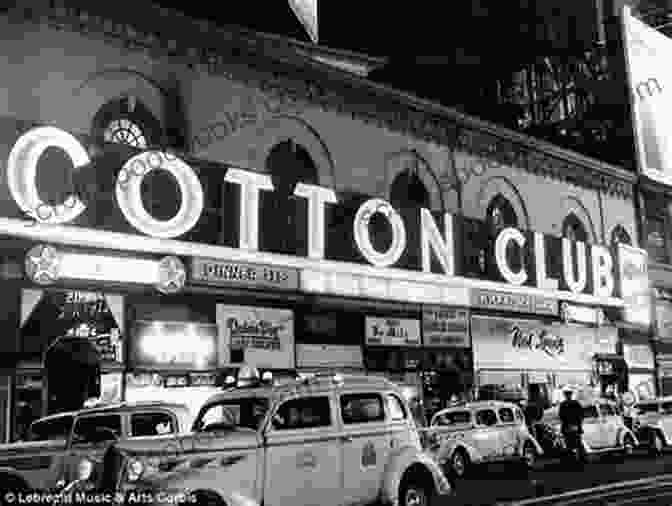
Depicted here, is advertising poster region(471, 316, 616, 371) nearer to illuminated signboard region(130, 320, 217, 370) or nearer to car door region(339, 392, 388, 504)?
illuminated signboard region(130, 320, 217, 370)

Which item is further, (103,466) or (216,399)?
(216,399)

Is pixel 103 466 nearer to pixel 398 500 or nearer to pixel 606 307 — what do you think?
pixel 398 500

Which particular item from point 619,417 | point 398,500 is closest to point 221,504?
point 398,500

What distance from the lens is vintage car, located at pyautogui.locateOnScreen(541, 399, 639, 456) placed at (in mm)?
20875

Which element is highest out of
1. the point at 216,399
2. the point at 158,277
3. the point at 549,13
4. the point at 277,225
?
the point at 549,13

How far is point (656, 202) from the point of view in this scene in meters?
36.2

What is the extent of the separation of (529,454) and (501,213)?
10752 millimetres

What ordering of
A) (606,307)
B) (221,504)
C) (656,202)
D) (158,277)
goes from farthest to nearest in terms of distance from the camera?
(656,202), (606,307), (158,277), (221,504)

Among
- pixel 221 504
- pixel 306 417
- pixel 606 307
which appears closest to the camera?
pixel 221 504

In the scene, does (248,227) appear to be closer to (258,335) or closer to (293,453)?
(258,335)

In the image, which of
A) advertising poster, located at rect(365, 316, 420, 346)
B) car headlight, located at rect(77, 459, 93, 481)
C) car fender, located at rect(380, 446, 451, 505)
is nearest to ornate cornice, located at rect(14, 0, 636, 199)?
advertising poster, located at rect(365, 316, 420, 346)

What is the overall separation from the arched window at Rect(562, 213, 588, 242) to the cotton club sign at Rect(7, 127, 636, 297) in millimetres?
1866

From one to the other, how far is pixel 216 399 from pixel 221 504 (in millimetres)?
2153

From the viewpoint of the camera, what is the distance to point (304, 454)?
1006 cm
